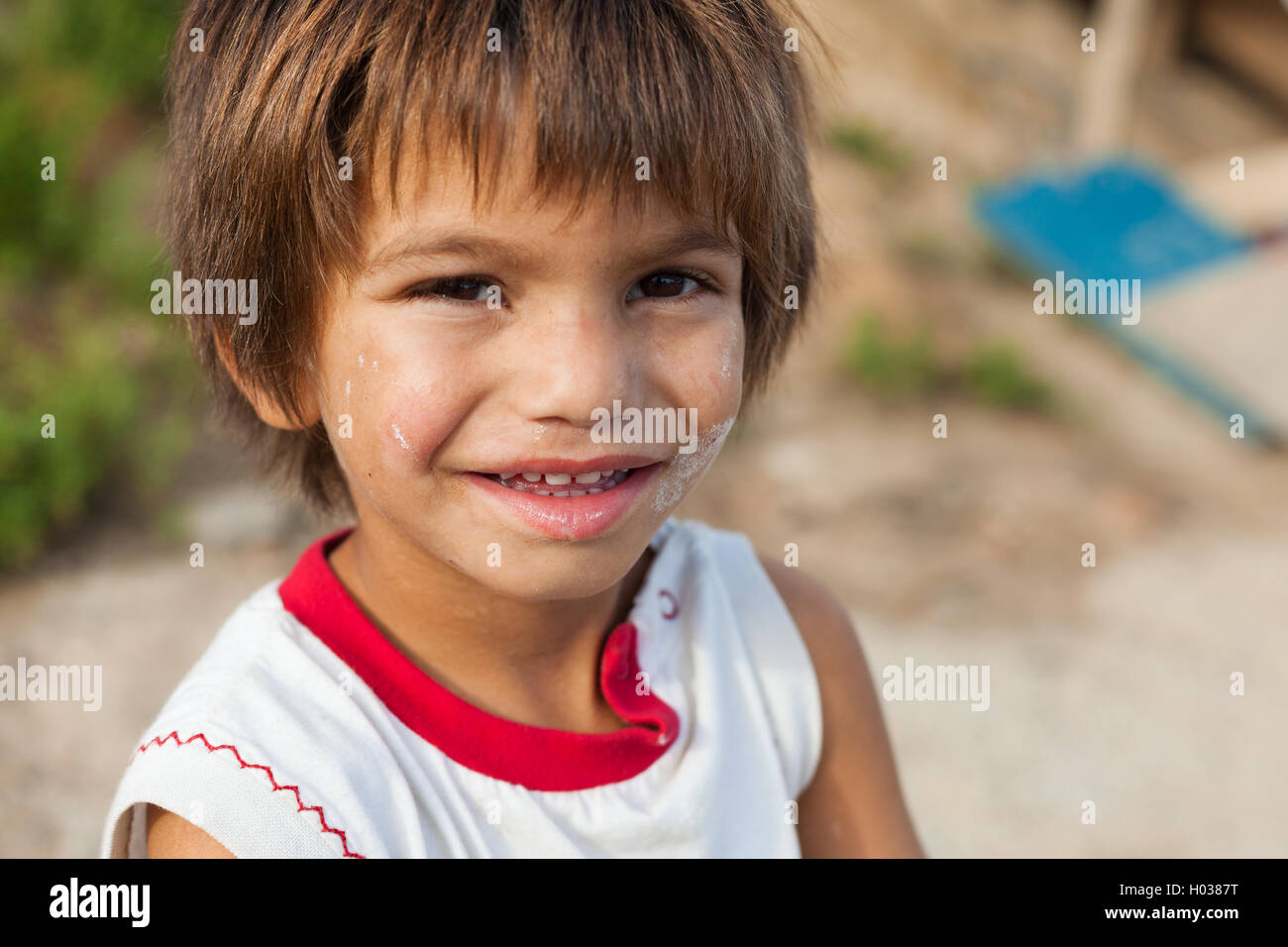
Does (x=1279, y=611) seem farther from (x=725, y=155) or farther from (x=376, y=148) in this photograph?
(x=376, y=148)

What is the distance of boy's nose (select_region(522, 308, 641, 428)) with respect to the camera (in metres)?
1.22

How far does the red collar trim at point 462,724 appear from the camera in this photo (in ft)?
4.64

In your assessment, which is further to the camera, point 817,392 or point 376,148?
point 817,392

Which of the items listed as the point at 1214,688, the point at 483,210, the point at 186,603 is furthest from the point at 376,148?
the point at 1214,688

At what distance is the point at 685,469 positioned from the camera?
140cm

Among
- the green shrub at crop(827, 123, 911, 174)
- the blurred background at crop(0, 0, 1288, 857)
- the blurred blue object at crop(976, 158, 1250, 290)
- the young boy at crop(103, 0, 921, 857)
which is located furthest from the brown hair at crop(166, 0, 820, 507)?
the green shrub at crop(827, 123, 911, 174)

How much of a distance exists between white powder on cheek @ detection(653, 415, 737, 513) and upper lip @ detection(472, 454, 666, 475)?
0.23ft

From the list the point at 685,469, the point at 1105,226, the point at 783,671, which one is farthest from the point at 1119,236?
the point at 685,469

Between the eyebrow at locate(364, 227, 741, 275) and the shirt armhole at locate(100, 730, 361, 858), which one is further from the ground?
the eyebrow at locate(364, 227, 741, 275)

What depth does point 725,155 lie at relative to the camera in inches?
51.3

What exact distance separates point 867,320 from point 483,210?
387 centimetres

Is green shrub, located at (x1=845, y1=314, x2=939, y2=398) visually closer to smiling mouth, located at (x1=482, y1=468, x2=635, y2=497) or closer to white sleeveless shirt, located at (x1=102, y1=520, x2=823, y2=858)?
white sleeveless shirt, located at (x1=102, y1=520, x2=823, y2=858)

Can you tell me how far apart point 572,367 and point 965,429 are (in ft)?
12.2

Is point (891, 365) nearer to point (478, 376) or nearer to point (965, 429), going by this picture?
point (965, 429)
